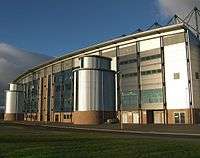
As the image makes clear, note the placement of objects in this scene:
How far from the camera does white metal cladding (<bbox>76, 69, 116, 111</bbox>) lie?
8662 centimetres

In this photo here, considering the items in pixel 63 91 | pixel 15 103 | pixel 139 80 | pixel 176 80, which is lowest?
pixel 15 103

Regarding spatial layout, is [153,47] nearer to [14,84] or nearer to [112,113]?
[112,113]

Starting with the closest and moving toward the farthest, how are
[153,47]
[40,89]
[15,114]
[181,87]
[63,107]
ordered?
[181,87] → [153,47] → [63,107] → [40,89] → [15,114]

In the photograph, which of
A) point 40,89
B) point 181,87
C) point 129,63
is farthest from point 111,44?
point 40,89

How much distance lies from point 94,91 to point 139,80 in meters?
12.8

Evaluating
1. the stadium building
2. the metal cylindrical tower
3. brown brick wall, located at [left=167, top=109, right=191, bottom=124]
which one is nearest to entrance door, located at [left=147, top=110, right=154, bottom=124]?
the stadium building

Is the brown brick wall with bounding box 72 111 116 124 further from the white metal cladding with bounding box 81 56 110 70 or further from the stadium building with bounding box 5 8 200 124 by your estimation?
the white metal cladding with bounding box 81 56 110 70

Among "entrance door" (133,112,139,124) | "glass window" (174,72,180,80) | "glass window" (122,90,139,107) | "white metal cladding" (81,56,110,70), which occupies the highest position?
"white metal cladding" (81,56,110,70)

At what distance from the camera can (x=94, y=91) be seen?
285ft

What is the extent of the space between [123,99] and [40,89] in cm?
4762

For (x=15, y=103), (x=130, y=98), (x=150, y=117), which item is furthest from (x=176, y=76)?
(x=15, y=103)

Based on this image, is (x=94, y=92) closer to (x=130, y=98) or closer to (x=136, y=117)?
(x=130, y=98)

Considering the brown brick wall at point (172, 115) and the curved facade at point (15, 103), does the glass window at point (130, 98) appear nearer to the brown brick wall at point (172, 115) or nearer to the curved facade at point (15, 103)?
the brown brick wall at point (172, 115)

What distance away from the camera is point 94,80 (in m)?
87.6
